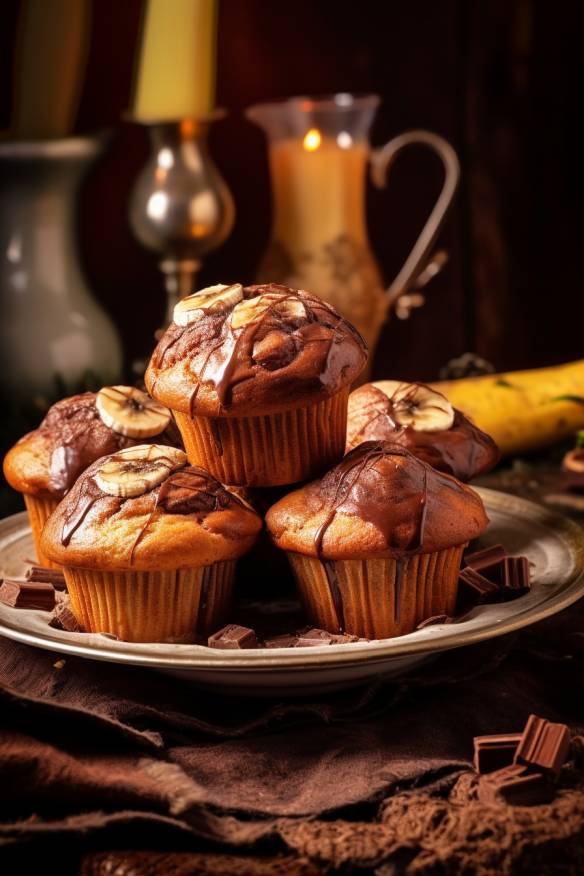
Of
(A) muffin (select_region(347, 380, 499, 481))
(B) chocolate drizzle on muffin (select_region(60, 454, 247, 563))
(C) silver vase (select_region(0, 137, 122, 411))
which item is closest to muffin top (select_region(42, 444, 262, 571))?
(B) chocolate drizzle on muffin (select_region(60, 454, 247, 563))

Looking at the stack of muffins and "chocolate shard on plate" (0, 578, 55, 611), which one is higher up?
the stack of muffins

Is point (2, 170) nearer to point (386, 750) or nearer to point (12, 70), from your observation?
point (12, 70)

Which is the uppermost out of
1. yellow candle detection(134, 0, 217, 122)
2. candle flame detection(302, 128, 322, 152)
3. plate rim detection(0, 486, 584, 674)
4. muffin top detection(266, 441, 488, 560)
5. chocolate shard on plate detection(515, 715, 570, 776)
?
yellow candle detection(134, 0, 217, 122)

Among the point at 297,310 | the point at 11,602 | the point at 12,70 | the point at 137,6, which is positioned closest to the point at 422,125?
the point at 137,6

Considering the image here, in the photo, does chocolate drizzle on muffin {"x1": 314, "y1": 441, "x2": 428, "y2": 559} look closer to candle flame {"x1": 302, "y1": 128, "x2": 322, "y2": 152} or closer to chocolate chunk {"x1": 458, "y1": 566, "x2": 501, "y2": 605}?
chocolate chunk {"x1": 458, "y1": 566, "x2": 501, "y2": 605}

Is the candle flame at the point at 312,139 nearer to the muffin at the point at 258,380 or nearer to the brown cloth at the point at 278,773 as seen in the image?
the muffin at the point at 258,380

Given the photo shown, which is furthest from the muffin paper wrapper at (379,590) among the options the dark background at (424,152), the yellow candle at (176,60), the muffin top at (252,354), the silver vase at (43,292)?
the dark background at (424,152)

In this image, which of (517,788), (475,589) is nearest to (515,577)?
(475,589)
